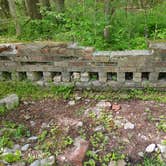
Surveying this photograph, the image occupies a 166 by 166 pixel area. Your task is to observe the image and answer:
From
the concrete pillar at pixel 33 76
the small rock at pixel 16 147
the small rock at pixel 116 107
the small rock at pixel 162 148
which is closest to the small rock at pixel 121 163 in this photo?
the small rock at pixel 162 148

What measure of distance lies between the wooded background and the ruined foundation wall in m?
0.61

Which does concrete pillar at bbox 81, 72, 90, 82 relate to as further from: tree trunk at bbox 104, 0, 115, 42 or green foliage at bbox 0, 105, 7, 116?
green foliage at bbox 0, 105, 7, 116

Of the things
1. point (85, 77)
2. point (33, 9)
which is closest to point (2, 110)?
point (85, 77)

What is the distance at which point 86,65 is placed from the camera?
12.9ft

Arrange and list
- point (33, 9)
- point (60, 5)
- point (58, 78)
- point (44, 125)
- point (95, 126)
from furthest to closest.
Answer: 1. point (33, 9)
2. point (60, 5)
3. point (58, 78)
4. point (44, 125)
5. point (95, 126)

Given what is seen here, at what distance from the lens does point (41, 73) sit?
4.38 m

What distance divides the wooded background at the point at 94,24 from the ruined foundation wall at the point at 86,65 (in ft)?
2.00

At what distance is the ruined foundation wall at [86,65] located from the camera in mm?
3779

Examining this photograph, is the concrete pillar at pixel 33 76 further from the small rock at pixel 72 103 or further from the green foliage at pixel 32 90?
the small rock at pixel 72 103

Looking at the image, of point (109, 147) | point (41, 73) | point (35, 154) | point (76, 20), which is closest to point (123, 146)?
point (109, 147)

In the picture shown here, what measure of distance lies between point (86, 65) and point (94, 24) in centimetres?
116

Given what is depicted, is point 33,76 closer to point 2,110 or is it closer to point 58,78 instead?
point 58,78

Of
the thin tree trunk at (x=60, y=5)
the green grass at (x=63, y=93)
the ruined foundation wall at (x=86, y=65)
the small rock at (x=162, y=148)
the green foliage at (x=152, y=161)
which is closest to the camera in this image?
the green foliage at (x=152, y=161)

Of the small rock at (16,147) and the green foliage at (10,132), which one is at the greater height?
the green foliage at (10,132)
